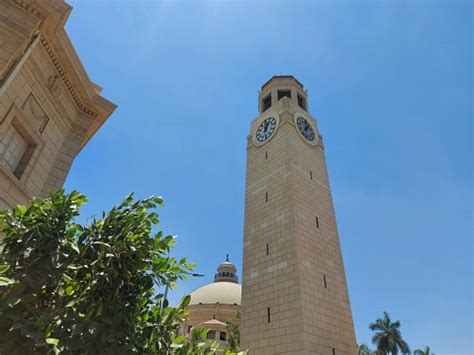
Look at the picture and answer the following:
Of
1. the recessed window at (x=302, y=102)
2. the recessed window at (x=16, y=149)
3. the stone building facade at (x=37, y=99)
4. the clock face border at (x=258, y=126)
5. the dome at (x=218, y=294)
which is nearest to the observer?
the stone building facade at (x=37, y=99)

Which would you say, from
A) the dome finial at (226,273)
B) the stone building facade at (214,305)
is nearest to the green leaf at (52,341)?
the stone building facade at (214,305)

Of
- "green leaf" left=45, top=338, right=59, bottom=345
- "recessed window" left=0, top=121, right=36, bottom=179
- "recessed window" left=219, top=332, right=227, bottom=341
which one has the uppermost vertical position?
"recessed window" left=219, top=332, right=227, bottom=341

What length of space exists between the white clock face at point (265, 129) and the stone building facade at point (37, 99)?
666 inches

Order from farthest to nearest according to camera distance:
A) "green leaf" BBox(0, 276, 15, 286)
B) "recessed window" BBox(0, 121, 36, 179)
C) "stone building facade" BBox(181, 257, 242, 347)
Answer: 1. "stone building facade" BBox(181, 257, 242, 347)
2. "recessed window" BBox(0, 121, 36, 179)
3. "green leaf" BBox(0, 276, 15, 286)

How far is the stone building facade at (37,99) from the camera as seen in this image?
9.25 m

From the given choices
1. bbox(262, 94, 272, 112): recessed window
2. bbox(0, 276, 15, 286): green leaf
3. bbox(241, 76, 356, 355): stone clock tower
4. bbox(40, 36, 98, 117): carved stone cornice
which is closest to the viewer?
bbox(0, 276, 15, 286): green leaf

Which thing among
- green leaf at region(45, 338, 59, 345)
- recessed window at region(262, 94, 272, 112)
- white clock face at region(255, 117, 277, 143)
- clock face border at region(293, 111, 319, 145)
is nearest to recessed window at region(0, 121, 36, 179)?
green leaf at region(45, 338, 59, 345)

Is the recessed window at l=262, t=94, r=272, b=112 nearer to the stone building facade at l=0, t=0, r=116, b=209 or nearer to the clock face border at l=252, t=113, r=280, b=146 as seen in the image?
the clock face border at l=252, t=113, r=280, b=146

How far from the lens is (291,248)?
1983 centimetres

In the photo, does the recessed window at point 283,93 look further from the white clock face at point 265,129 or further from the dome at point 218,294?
the dome at point 218,294

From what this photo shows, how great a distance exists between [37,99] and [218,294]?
5337 centimetres

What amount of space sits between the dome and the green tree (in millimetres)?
54373

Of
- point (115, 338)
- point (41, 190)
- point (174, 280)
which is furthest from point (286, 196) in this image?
point (115, 338)

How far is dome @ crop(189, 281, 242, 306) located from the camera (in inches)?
2221
